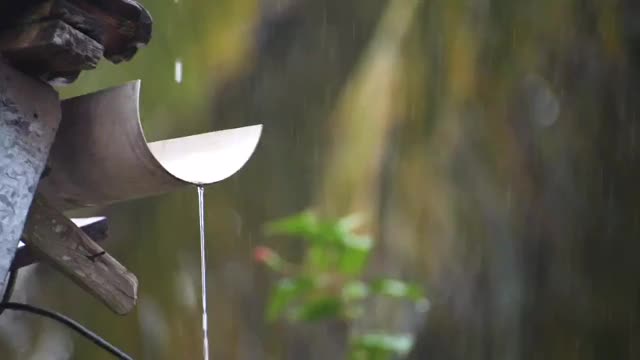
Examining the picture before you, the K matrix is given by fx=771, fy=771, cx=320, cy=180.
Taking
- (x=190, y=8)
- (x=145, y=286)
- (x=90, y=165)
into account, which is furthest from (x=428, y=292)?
(x=90, y=165)

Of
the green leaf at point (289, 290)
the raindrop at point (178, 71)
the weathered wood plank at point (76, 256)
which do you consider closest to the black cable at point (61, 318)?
the weathered wood plank at point (76, 256)

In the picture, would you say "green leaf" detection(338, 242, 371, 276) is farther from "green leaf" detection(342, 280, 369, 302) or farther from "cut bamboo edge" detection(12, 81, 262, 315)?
"cut bamboo edge" detection(12, 81, 262, 315)

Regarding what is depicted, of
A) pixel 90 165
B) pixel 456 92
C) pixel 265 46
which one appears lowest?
pixel 90 165

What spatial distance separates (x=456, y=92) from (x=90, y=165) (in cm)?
285

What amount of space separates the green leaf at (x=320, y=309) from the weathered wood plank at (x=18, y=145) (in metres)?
2.27

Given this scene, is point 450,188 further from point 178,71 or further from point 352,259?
point 178,71

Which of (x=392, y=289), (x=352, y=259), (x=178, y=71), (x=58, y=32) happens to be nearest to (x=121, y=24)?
(x=58, y=32)

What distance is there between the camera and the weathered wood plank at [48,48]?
850 millimetres

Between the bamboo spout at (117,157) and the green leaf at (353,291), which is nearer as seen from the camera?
the bamboo spout at (117,157)

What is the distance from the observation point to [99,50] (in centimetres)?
91

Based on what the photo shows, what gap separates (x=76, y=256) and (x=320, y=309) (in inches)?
84.2

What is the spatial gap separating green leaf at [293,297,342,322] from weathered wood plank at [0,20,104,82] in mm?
2283

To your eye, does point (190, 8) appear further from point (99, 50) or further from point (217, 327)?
point (99, 50)

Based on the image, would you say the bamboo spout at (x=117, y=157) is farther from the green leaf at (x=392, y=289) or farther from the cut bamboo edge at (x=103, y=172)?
the green leaf at (x=392, y=289)
